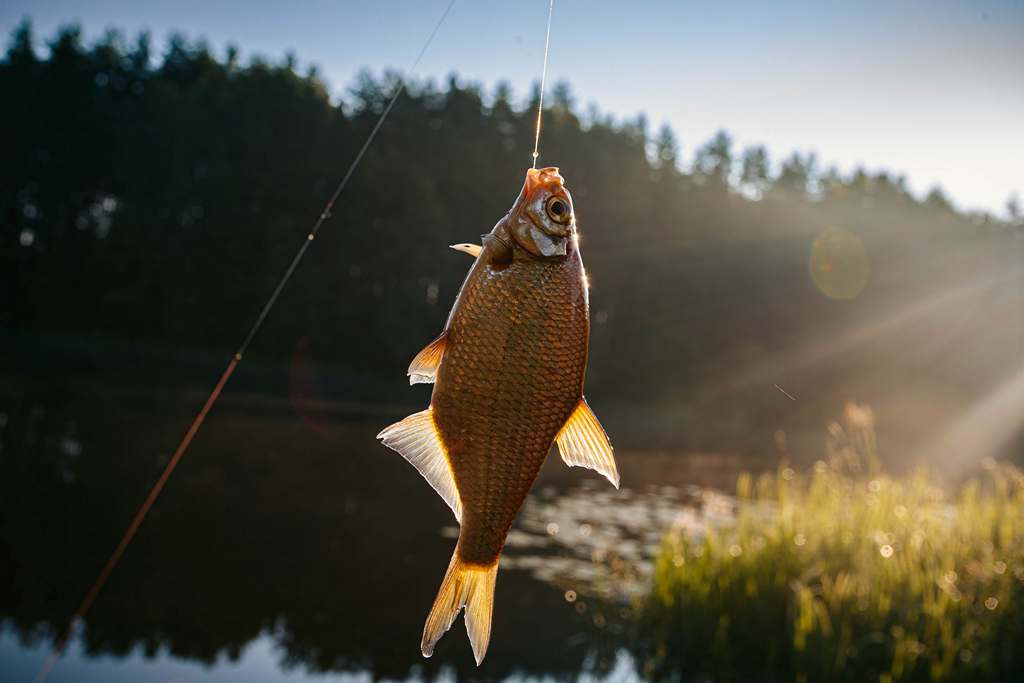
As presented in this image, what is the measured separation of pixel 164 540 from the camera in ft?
41.8

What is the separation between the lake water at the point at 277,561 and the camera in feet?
30.7

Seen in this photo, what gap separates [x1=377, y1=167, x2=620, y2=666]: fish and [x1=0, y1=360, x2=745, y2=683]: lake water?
7024 mm

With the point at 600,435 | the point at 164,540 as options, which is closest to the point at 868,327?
the point at 164,540

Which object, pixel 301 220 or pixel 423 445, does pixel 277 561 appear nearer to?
pixel 423 445

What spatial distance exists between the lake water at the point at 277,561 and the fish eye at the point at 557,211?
23.8 feet

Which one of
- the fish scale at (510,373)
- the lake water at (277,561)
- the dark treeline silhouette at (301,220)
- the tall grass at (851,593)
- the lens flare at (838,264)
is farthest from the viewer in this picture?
the lens flare at (838,264)

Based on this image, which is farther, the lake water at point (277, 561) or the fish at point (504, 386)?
the lake water at point (277, 561)

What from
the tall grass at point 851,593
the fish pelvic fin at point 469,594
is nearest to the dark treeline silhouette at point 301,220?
the tall grass at point 851,593

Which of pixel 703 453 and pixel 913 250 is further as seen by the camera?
pixel 913 250

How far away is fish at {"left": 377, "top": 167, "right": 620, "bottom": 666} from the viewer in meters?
1.55

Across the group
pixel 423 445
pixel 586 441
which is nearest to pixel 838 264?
pixel 586 441

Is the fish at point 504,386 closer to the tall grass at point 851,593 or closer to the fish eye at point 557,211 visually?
the fish eye at point 557,211

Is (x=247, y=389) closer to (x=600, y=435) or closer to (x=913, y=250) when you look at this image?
(x=600, y=435)

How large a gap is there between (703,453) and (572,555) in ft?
52.4
